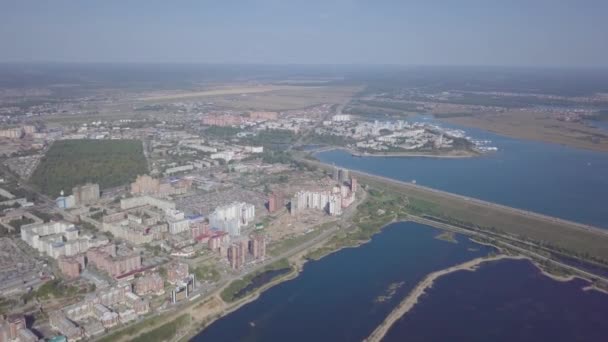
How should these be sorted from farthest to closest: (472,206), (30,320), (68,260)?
1. (472,206)
2. (68,260)
3. (30,320)

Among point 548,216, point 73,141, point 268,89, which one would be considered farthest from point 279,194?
point 268,89

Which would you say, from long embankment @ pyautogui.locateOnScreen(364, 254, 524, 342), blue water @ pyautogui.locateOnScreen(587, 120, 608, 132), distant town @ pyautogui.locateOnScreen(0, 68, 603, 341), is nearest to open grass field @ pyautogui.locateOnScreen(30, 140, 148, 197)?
distant town @ pyautogui.locateOnScreen(0, 68, 603, 341)

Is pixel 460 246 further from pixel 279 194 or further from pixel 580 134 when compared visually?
pixel 580 134

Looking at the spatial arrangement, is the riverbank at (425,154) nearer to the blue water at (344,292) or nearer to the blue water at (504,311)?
the blue water at (344,292)

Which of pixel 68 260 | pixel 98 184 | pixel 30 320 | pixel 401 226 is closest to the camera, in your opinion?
pixel 30 320

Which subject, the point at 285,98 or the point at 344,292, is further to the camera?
the point at 285,98

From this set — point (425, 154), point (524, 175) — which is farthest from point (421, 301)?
point (425, 154)

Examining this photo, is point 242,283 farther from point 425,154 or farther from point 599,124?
point 599,124

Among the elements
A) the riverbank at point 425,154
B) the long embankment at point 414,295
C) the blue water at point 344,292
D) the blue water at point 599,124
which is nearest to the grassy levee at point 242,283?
the blue water at point 344,292
